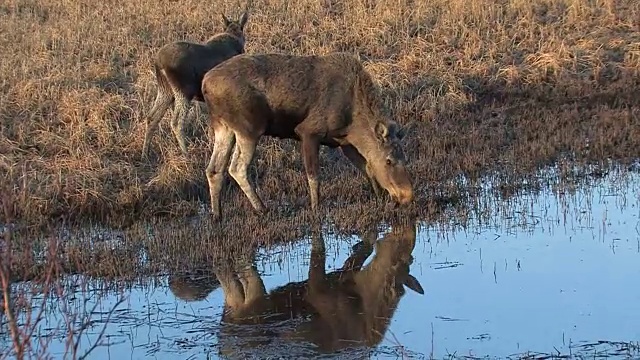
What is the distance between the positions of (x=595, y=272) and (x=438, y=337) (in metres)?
2.00

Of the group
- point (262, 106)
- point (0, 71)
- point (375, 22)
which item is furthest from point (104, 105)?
point (375, 22)

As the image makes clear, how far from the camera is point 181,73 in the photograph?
1314cm

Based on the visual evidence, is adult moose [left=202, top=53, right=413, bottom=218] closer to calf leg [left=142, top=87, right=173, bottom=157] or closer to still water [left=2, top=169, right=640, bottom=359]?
still water [left=2, top=169, right=640, bottom=359]

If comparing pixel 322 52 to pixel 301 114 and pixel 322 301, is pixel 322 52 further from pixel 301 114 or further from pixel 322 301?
pixel 322 301

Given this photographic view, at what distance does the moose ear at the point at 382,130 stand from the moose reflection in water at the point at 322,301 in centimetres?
Answer: 151

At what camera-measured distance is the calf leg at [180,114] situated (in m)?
13.3

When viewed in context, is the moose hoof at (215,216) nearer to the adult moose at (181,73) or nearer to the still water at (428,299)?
the still water at (428,299)

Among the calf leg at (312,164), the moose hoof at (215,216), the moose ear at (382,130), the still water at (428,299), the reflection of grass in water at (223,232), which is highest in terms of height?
the moose ear at (382,130)

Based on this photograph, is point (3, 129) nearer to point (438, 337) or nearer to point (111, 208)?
point (111, 208)

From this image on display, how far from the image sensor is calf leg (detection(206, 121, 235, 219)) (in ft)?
36.6

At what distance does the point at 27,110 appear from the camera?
14.6 m

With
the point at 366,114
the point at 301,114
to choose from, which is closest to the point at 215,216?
the point at 301,114

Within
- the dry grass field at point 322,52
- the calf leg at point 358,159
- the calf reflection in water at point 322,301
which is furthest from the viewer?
the dry grass field at point 322,52

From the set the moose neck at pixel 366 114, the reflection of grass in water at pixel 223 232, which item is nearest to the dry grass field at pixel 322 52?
the reflection of grass in water at pixel 223 232
